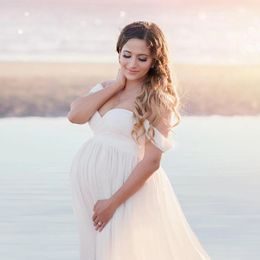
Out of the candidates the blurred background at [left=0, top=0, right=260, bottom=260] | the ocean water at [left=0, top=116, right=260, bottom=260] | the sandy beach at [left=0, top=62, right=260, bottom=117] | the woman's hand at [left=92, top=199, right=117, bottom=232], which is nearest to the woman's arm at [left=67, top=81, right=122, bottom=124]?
the woman's hand at [left=92, top=199, right=117, bottom=232]

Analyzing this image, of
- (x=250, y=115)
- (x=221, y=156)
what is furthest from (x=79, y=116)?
(x=250, y=115)

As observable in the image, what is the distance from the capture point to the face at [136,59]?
3467 mm

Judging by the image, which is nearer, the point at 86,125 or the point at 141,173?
the point at 141,173

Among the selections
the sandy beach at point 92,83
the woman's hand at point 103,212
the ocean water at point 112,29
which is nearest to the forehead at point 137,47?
the woman's hand at point 103,212

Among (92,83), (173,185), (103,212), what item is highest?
(103,212)

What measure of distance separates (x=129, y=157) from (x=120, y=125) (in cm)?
11

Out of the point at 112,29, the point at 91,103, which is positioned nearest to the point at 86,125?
the point at 112,29

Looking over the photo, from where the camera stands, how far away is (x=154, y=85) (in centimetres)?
349

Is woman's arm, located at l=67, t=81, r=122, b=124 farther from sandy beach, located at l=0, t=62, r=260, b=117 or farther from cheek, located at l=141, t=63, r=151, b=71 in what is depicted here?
sandy beach, located at l=0, t=62, r=260, b=117

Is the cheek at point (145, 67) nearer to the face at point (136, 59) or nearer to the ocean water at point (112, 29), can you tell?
the face at point (136, 59)

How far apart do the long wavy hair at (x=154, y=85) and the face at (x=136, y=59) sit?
2 cm

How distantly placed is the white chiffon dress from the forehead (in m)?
0.18

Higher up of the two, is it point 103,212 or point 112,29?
point 103,212

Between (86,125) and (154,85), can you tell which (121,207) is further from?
(86,125)
